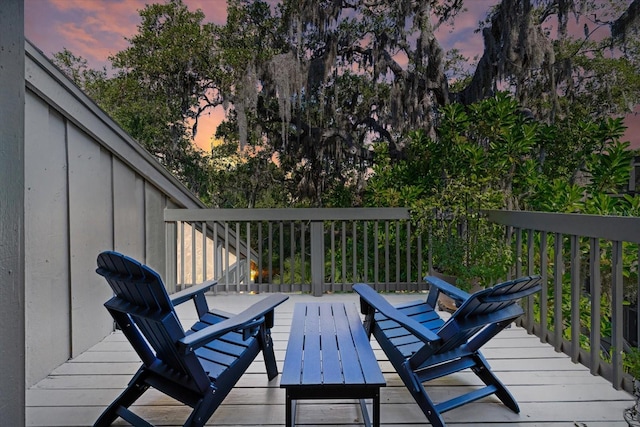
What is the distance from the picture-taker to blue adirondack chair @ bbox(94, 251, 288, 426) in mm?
1609

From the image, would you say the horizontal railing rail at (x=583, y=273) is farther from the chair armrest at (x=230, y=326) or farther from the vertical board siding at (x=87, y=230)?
the vertical board siding at (x=87, y=230)

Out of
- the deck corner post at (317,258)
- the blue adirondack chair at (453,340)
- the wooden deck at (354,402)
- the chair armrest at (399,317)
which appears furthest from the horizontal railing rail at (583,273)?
the deck corner post at (317,258)

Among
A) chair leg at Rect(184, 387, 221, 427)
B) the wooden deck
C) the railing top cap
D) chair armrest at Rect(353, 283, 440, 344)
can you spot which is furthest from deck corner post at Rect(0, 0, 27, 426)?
the railing top cap

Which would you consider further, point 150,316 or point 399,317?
point 399,317

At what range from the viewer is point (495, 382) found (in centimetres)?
200

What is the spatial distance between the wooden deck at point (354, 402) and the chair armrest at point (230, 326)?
0.48 metres

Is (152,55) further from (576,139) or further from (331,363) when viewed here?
(331,363)

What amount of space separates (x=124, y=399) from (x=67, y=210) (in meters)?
1.52

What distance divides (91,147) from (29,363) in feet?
5.30

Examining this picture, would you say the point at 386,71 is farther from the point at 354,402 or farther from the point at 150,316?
the point at 150,316

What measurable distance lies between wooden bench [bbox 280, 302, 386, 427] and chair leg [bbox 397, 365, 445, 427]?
22 centimetres

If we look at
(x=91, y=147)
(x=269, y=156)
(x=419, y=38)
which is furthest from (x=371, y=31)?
(x=91, y=147)

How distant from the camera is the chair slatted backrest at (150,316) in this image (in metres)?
1.60

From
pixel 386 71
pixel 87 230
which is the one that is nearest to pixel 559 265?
pixel 87 230
